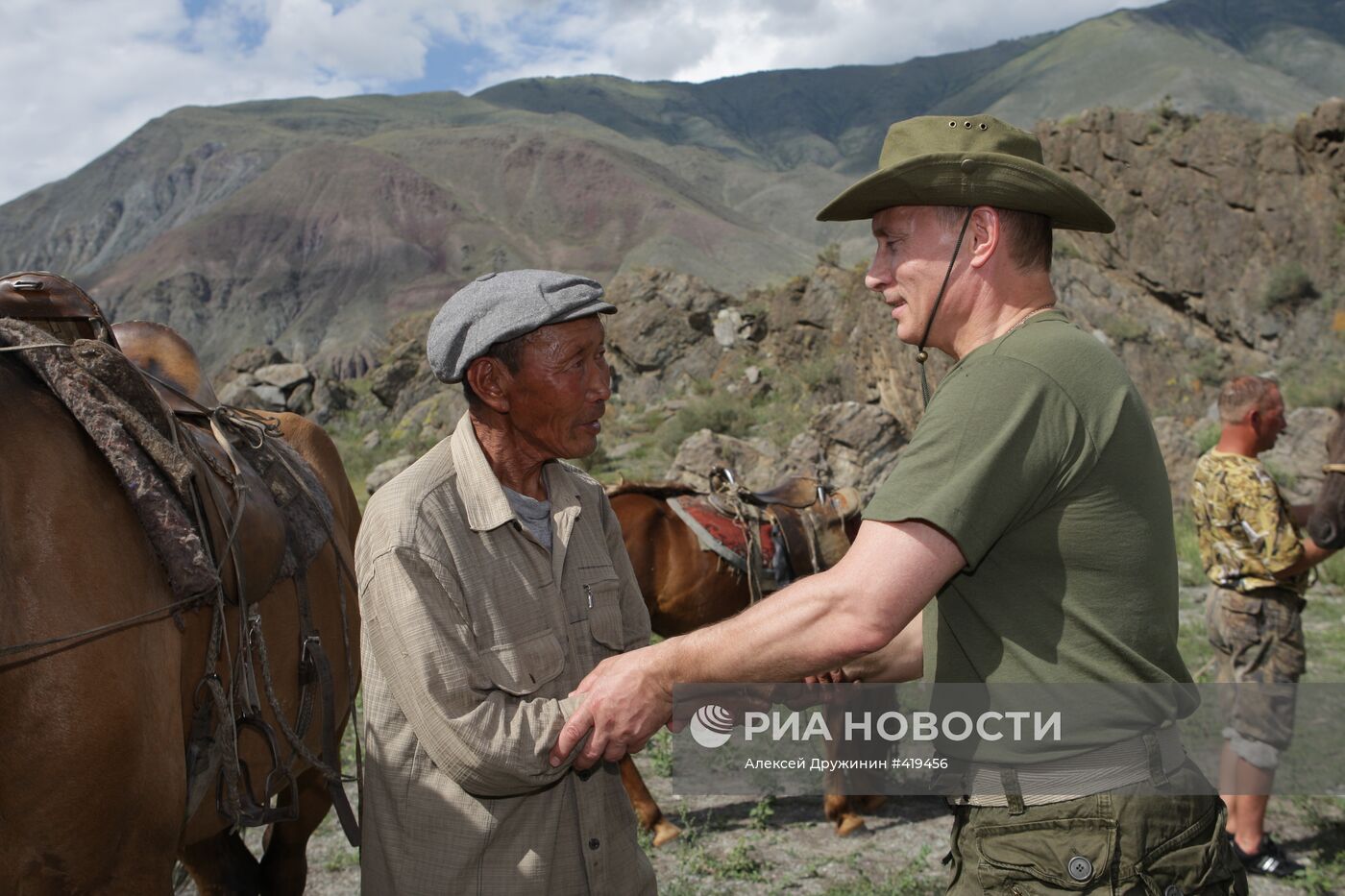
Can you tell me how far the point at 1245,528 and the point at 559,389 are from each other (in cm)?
351

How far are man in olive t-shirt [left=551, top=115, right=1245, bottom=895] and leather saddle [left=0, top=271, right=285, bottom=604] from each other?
4.64 ft

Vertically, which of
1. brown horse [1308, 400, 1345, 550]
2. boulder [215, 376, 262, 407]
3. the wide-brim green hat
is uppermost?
the wide-brim green hat

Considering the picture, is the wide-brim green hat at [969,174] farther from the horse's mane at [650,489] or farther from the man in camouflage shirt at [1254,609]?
the horse's mane at [650,489]

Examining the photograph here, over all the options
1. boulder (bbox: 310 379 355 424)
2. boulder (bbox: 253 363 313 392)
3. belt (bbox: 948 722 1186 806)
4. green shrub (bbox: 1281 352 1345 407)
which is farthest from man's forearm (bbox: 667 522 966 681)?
boulder (bbox: 310 379 355 424)

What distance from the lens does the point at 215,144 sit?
104m

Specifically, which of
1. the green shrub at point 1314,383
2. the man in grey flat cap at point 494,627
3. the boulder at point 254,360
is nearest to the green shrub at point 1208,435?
the green shrub at point 1314,383

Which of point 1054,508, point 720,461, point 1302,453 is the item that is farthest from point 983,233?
point 1302,453

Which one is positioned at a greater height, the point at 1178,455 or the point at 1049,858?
the point at 1049,858

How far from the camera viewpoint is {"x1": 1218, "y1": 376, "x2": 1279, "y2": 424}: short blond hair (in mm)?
4441

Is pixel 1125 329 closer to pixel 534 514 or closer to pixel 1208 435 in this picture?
pixel 1208 435

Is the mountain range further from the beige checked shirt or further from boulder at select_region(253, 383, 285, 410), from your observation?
the beige checked shirt

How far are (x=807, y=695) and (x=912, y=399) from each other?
10813mm

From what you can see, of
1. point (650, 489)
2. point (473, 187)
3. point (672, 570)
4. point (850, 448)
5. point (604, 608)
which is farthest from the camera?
point (473, 187)

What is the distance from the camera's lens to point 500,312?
6.79 feet
